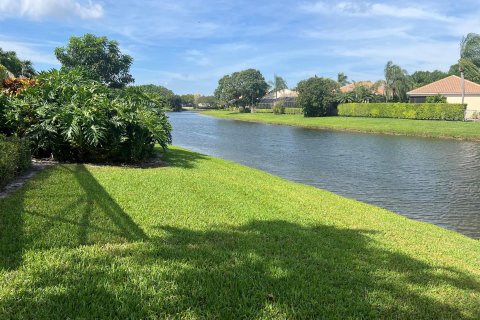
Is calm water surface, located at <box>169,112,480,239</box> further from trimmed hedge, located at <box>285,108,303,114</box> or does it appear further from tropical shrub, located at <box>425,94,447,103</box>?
trimmed hedge, located at <box>285,108,303,114</box>

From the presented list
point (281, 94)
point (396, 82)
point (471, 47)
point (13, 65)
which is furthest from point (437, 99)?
point (281, 94)

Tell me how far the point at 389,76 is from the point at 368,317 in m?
69.3

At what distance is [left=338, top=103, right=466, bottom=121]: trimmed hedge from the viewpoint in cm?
4491

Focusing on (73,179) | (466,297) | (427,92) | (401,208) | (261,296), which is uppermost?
(427,92)

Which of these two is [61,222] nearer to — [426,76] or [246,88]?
[426,76]

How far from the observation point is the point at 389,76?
66.2 meters

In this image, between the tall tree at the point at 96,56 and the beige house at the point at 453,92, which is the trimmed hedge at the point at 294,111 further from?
the tall tree at the point at 96,56

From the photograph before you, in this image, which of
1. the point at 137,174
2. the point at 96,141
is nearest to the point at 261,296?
the point at 137,174

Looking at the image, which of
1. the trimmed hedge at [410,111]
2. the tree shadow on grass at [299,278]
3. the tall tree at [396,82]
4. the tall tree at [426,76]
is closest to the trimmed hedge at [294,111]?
the trimmed hedge at [410,111]

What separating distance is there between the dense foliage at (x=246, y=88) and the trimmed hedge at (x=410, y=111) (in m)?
52.3

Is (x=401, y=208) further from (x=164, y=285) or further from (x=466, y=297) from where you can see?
(x=164, y=285)

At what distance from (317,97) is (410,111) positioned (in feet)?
52.7

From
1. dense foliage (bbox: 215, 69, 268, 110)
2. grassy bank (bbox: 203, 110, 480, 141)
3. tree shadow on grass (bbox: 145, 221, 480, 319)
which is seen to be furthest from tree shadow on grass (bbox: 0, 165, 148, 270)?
dense foliage (bbox: 215, 69, 268, 110)

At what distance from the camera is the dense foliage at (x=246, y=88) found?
109m
